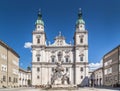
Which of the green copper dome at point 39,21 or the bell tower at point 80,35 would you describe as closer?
the bell tower at point 80,35

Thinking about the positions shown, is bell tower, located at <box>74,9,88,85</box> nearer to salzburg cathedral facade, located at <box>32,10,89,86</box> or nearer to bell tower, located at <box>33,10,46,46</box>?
salzburg cathedral facade, located at <box>32,10,89,86</box>

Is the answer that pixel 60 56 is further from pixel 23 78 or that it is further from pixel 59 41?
pixel 23 78

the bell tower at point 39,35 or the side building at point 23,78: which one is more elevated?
the bell tower at point 39,35

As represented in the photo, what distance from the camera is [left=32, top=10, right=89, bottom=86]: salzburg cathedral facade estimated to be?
11350 cm

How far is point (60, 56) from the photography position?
117812 millimetres

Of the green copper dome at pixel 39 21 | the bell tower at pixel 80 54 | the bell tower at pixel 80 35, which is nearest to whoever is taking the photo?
the bell tower at pixel 80 54

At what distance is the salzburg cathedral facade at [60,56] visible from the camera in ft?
372

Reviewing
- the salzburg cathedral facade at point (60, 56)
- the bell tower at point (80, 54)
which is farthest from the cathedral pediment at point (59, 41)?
the bell tower at point (80, 54)

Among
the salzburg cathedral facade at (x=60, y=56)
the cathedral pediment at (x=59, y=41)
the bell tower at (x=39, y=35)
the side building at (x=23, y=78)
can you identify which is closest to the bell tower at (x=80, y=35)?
the salzburg cathedral facade at (x=60, y=56)

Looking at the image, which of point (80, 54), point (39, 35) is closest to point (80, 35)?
point (80, 54)

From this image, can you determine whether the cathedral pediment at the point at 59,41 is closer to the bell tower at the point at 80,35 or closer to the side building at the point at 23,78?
the bell tower at the point at 80,35

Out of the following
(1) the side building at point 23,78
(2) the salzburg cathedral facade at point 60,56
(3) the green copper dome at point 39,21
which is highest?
(3) the green copper dome at point 39,21

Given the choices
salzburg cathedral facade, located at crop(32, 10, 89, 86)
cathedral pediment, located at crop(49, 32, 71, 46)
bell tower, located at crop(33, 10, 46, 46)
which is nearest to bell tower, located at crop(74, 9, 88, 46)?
salzburg cathedral facade, located at crop(32, 10, 89, 86)

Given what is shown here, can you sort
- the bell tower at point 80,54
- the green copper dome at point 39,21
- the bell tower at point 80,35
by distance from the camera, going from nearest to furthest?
1. the bell tower at point 80,54
2. the bell tower at point 80,35
3. the green copper dome at point 39,21
